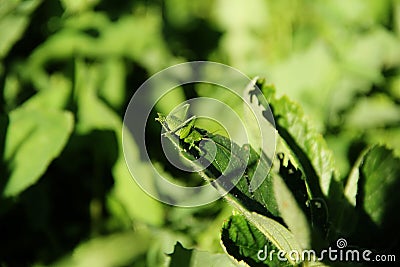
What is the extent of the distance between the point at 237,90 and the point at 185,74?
0.68 ft

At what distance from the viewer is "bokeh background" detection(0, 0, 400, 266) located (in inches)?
38.1

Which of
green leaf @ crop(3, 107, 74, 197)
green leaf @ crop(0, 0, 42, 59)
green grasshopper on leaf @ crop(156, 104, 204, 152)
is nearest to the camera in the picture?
green grasshopper on leaf @ crop(156, 104, 204, 152)

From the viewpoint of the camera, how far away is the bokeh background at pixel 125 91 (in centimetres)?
97

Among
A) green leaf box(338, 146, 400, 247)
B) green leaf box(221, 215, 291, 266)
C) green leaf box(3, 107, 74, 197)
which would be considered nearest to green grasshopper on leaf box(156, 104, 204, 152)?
green leaf box(221, 215, 291, 266)

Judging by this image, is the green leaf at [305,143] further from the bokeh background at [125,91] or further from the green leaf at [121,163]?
the green leaf at [121,163]

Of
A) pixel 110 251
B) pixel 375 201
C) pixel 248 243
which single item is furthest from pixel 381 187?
pixel 110 251

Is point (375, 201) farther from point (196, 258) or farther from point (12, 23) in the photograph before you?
point (12, 23)

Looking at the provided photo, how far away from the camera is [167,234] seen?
96 centimetres

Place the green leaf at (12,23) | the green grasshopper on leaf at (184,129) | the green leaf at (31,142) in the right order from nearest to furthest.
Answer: the green grasshopper on leaf at (184,129), the green leaf at (31,142), the green leaf at (12,23)

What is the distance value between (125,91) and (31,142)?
16.2 inches

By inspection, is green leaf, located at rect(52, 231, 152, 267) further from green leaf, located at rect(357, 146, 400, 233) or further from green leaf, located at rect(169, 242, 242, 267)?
green leaf, located at rect(357, 146, 400, 233)

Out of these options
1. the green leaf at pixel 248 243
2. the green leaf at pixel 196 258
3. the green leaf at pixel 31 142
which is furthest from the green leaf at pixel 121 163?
the green leaf at pixel 248 243

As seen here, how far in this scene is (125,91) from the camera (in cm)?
134

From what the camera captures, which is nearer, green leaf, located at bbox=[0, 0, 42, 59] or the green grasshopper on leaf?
the green grasshopper on leaf
